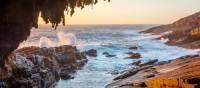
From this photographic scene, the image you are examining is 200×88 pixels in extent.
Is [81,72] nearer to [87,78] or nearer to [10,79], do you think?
[87,78]

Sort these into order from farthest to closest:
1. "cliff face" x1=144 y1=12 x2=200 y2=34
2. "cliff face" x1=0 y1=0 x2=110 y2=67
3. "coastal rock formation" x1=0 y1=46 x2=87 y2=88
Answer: "cliff face" x1=144 y1=12 x2=200 y2=34 < "coastal rock formation" x1=0 y1=46 x2=87 y2=88 < "cliff face" x1=0 y1=0 x2=110 y2=67

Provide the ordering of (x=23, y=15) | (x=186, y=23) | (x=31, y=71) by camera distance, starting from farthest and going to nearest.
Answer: (x=186, y=23)
(x=31, y=71)
(x=23, y=15)

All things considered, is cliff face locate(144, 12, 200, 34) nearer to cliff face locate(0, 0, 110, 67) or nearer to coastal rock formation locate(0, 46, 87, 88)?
coastal rock formation locate(0, 46, 87, 88)

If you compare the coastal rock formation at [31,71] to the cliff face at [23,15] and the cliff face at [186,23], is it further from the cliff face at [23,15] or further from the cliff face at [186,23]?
the cliff face at [186,23]

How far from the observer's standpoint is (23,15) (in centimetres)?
1213

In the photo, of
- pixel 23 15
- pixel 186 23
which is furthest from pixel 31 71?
pixel 186 23

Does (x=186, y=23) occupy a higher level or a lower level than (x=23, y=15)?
lower

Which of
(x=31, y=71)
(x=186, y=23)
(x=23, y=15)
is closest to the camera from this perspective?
(x=23, y=15)

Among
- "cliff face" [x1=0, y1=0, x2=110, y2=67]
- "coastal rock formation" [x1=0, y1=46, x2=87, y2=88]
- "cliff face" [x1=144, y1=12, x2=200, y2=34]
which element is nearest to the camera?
"cliff face" [x1=0, y1=0, x2=110, y2=67]

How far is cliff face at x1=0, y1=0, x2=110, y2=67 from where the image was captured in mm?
11367

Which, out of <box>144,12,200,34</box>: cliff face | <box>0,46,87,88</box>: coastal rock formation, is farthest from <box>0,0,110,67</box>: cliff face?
<box>144,12,200,34</box>: cliff face

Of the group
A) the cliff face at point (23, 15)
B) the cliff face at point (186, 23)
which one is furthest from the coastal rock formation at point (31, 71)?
the cliff face at point (186, 23)

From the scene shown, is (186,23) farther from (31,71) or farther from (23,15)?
(23,15)

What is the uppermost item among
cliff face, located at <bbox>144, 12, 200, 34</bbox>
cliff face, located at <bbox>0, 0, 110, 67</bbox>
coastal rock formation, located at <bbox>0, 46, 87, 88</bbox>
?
cliff face, located at <bbox>0, 0, 110, 67</bbox>
